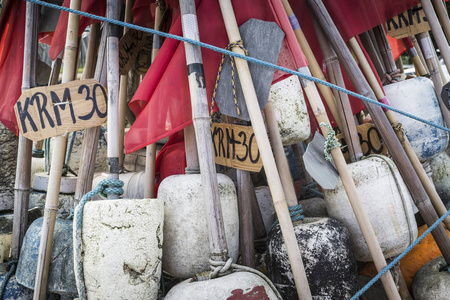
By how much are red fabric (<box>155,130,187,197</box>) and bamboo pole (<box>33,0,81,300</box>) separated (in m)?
0.45

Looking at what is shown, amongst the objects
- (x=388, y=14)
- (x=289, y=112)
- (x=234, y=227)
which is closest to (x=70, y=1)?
(x=289, y=112)

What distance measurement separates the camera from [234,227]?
1.22 meters

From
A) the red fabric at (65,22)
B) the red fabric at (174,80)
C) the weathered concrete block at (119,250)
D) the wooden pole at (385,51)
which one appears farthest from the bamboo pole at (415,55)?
the weathered concrete block at (119,250)

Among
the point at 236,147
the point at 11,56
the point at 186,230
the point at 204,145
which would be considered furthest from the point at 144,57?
the point at 186,230

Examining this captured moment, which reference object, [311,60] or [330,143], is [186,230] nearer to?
[330,143]

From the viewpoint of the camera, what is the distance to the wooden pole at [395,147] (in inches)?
52.8

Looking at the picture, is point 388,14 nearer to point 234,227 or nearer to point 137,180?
point 234,227

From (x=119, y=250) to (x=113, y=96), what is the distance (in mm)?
544

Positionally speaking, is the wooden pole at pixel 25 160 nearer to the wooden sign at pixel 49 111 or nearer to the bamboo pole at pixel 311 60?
the wooden sign at pixel 49 111

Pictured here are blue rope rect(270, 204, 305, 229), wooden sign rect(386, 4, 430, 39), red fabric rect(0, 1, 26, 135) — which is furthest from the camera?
wooden sign rect(386, 4, 430, 39)

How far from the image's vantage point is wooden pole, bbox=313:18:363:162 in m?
1.44

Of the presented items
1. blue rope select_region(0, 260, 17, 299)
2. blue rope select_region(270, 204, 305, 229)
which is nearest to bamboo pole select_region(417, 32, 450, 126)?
blue rope select_region(270, 204, 305, 229)

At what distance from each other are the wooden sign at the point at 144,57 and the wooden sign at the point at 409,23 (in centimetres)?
136

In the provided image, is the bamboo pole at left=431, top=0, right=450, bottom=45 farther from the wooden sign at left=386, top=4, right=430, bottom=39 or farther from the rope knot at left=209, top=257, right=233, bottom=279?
the rope knot at left=209, top=257, right=233, bottom=279
